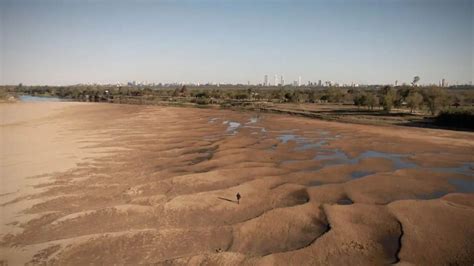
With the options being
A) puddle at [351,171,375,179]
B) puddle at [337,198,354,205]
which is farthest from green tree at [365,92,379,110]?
puddle at [337,198,354,205]

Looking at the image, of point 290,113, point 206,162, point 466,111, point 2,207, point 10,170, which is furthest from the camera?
point 290,113

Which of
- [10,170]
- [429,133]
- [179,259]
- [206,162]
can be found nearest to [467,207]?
[179,259]

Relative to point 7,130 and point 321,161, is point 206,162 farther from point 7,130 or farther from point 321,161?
point 7,130

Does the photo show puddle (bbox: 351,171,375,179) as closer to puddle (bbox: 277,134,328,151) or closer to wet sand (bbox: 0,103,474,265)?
wet sand (bbox: 0,103,474,265)

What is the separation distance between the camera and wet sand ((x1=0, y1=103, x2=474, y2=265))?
782 cm

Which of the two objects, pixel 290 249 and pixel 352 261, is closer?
pixel 352 261

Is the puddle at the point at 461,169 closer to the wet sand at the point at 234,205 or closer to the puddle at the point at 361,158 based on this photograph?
the wet sand at the point at 234,205

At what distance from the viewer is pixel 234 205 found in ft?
35.3

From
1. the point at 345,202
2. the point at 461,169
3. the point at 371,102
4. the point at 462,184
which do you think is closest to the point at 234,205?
the point at 345,202

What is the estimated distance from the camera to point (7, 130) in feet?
88.6

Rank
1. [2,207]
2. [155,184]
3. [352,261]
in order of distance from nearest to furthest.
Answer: [352,261]
[2,207]
[155,184]

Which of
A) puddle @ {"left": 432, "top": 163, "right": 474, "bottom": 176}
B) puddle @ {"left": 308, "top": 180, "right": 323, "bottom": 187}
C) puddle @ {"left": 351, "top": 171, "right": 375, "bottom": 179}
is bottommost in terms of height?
puddle @ {"left": 308, "top": 180, "right": 323, "bottom": 187}

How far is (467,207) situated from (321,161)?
7.36 metres

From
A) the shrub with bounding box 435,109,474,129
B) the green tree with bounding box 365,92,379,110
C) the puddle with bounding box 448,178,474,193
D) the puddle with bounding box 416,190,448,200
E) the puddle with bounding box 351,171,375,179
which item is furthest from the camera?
the green tree with bounding box 365,92,379,110
